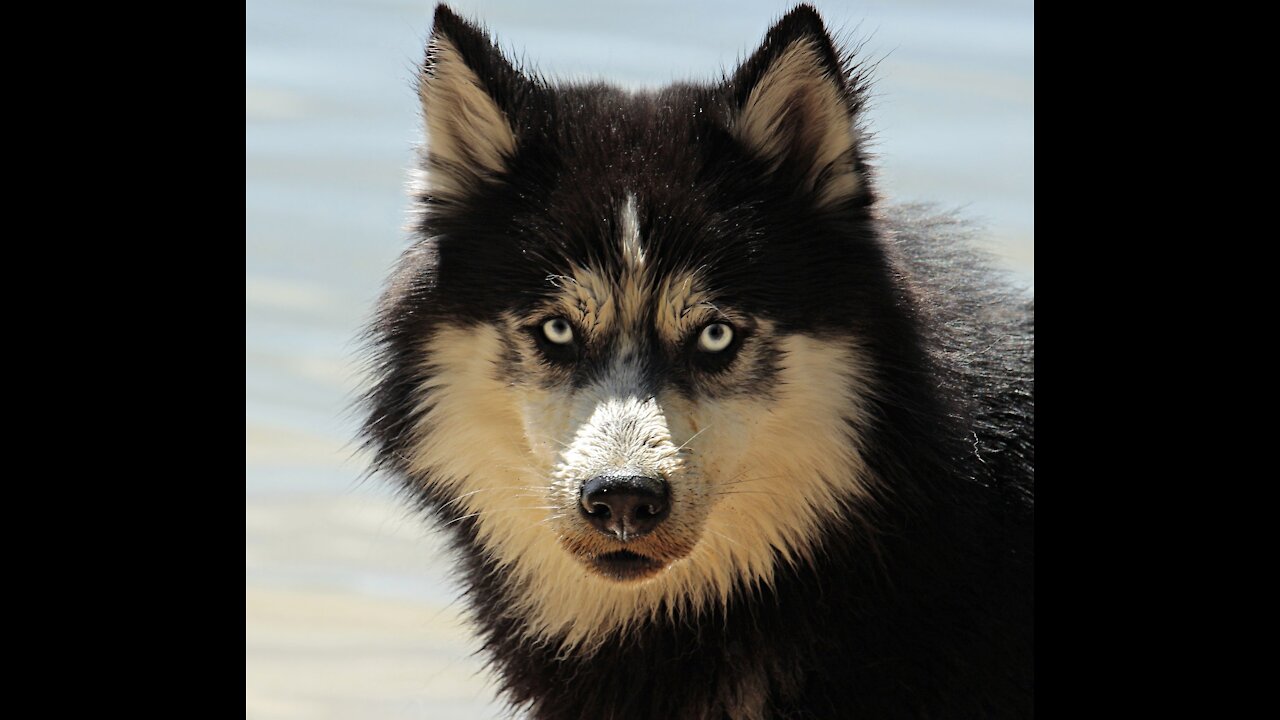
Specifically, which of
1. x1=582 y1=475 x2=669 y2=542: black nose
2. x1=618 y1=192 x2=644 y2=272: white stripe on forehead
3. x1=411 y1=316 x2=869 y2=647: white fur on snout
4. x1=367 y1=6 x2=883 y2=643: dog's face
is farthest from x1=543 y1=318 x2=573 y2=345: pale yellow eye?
x1=582 y1=475 x2=669 y2=542: black nose

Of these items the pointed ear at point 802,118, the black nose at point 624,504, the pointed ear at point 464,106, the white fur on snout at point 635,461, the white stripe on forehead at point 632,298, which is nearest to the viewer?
the black nose at point 624,504

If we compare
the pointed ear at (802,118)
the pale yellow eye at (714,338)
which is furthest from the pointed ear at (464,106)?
the pale yellow eye at (714,338)

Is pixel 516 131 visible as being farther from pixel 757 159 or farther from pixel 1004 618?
pixel 1004 618

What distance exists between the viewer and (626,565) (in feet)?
12.9

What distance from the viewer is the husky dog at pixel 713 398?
407 cm

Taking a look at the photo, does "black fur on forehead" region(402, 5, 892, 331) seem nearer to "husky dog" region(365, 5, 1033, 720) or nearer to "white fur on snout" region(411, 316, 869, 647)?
"husky dog" region(365, 5, 1033, 720)

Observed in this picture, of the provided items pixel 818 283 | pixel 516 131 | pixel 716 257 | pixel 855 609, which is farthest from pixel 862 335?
pixel 516 131

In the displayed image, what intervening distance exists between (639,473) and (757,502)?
69cm

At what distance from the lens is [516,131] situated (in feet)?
14.6

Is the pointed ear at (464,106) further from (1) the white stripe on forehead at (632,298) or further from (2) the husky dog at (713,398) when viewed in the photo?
(1) the white stripe on forehead at (632,298)

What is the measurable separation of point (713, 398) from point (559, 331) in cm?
52

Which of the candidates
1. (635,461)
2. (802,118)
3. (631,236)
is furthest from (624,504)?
(802,118)

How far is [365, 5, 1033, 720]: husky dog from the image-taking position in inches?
160
